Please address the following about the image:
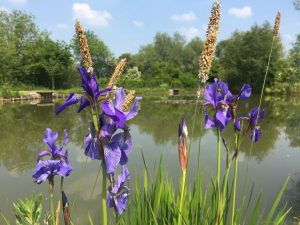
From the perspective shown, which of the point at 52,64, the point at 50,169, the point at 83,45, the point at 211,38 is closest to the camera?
the point at 83,45

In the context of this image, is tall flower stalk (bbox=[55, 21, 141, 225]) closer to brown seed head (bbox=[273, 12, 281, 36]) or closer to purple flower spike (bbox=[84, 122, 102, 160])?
purple flower spike (bbox=[84, 122, 102, 160])

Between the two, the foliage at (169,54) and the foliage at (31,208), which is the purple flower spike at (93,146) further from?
the foliage at (169,54)

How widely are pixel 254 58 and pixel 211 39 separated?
40.4 meters

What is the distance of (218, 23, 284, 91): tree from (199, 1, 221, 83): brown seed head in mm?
37825

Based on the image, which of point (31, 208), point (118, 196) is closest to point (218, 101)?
point (118, 196)

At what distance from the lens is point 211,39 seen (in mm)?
1204

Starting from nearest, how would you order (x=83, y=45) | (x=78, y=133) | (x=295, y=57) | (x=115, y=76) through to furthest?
(x=83, y=45) → (x=115, y=76) → (x=78, y=133) → (x=295, y=57)

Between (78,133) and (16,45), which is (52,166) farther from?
(16,45)

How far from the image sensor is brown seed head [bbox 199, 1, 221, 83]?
1.21 m

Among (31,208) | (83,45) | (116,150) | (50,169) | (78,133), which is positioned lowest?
(78,133)

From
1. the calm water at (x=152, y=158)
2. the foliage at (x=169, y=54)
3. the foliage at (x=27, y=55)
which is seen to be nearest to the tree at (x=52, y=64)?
the foliage at (x=27, y=55)

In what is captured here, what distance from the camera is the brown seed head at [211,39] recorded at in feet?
3.97

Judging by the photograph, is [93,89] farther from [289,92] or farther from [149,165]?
[289,92]

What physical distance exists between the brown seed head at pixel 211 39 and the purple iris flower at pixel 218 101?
7.1 inches
